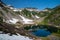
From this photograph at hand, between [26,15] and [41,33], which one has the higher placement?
[26,15]

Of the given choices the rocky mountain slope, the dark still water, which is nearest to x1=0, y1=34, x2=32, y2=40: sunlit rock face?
the dark still water

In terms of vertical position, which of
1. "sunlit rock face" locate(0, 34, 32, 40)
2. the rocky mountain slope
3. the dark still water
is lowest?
"sunlit rock face" locate(0, 34, 32, 40)

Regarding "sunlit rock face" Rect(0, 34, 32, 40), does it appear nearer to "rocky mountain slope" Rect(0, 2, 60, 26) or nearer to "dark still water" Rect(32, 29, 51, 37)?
"dark still water" Rect(32, 29, 51, 37)

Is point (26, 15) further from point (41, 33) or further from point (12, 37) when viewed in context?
point (12, 37)

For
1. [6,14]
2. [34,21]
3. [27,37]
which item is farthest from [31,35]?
[6,14]

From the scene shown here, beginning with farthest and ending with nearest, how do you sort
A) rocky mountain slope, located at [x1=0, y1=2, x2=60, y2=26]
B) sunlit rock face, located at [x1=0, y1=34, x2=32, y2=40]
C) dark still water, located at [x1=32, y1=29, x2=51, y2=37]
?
rocky mountain slope, located at [x1=0, y1=2, x2=60, y2=26] → dark still water, located at [x1=32, y1=29, x2=51, y2=37] → sunlit rock face, located at [x1=0, y1=34, x2=32, y2=40]

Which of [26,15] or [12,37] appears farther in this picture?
[26,15]

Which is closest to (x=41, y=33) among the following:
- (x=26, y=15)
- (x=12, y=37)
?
(x=26, y=15)

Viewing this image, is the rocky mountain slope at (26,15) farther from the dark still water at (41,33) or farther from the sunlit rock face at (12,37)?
the sunlit rock face at (12,37)

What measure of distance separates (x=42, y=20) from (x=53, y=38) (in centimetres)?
112

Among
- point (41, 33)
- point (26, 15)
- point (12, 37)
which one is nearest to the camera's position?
point (12, 37)

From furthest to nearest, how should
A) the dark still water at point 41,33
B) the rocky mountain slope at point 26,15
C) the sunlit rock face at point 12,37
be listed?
the rocky mountain slope at point 26,15
the dark still water at point 41,33
the sunlit rock face at point 12,37

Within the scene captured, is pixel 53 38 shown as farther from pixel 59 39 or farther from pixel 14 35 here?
pixel 14 35

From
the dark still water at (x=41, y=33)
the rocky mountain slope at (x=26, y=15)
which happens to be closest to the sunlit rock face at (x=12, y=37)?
the dark still water at (x=41, y=33)
